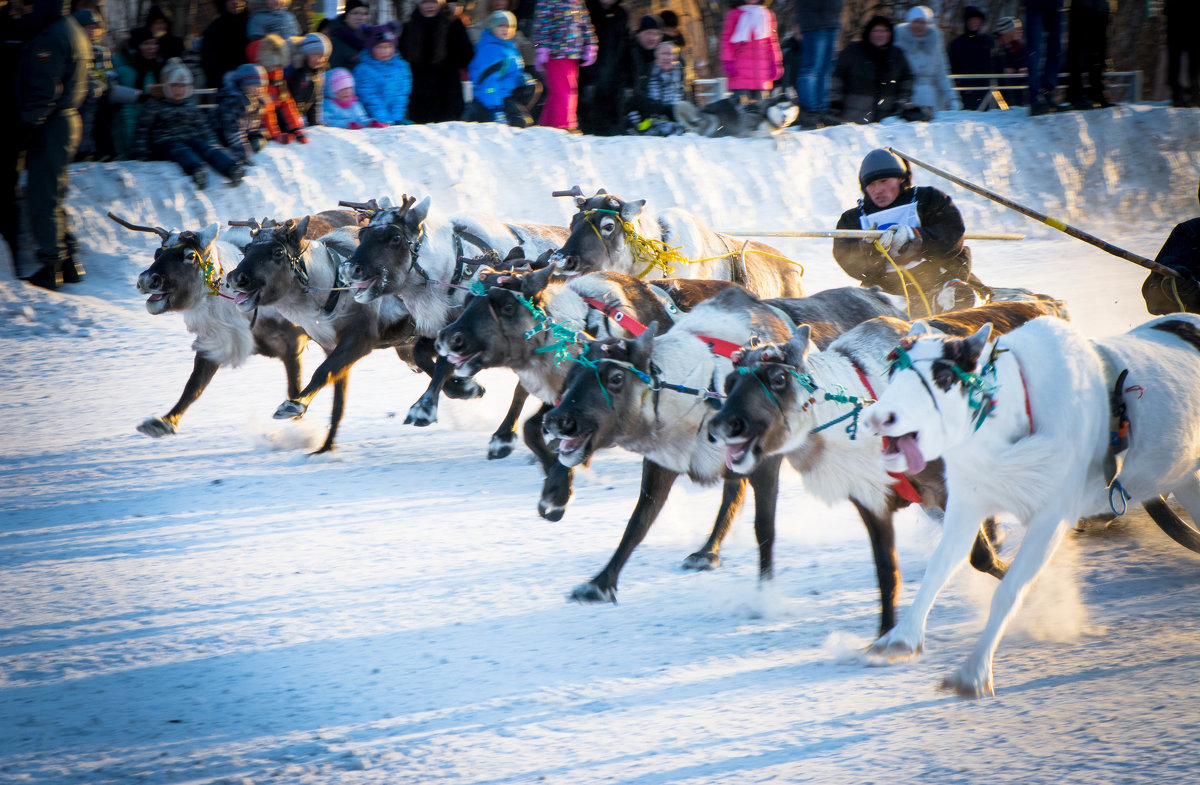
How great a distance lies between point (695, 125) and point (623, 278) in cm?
823

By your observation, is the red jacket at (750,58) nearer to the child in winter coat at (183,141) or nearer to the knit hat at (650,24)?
the knit hat at (650,24)

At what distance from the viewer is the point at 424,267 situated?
6969 millimetres

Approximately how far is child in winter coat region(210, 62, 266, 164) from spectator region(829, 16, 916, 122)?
6459mm

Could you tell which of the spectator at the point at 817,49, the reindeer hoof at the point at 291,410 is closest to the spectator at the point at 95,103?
the reindeer hoof at the point at 291,410

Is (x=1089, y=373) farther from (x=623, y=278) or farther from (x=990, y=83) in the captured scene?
(x=990, y=83)

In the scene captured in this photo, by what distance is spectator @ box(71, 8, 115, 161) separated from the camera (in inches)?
373

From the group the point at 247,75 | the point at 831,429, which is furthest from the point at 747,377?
the point at 247,75

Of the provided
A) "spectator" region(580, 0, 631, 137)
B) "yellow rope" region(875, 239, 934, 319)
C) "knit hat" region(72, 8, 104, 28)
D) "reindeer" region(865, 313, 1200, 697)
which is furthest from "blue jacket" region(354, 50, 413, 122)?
"reindeer" region(865, 313, 1200, 697)

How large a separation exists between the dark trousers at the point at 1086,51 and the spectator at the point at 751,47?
371 cm

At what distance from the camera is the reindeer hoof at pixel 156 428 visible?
6820 mm

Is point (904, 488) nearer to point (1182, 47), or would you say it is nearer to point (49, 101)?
point (49, 101)

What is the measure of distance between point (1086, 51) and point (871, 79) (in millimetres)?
2991

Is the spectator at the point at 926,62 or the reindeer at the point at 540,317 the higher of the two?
the spectator at the point at 926,62

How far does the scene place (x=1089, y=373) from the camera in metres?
3.67
